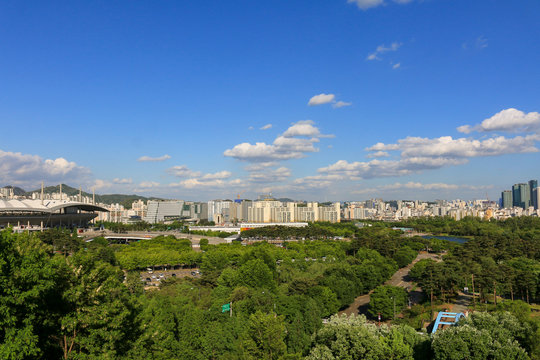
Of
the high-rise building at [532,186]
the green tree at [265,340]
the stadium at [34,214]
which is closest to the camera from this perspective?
the green tree at [265,340]

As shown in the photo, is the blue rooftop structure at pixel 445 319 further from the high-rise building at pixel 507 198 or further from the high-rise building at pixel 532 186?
the high-rise building at pixel 507 198

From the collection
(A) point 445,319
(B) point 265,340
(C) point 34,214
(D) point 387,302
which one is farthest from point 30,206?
(A) point 445,319

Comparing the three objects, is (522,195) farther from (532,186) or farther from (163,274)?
(163,274)

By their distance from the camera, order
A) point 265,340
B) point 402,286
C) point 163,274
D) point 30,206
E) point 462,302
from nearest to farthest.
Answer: point 265,340 < point 462,302 < point 402,286 < point 163,274 < point 30,206

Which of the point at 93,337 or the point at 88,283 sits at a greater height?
the point at 88,283

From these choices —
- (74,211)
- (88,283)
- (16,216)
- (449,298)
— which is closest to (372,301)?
(449,298)

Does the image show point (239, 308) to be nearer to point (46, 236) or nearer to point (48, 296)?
point (48, 296)

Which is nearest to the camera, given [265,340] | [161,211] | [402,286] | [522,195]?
[265,340]

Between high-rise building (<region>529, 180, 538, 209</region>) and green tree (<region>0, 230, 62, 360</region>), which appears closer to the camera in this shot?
green tree (<region>0, 230, 62, 360</region>)

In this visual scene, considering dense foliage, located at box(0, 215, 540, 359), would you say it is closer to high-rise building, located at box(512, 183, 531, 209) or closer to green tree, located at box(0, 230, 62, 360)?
green tree, located at box(0, 230, 62, 360)

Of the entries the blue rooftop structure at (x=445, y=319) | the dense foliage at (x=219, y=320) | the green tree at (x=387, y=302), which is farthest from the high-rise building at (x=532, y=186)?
the blue rooftop structure at (x=445, y=319)

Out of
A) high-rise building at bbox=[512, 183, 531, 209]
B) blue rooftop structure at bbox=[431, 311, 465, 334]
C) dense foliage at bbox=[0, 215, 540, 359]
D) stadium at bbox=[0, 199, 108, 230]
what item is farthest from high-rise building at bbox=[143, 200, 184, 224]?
high-rise building at bbox=[512, 183, 531, 209]
